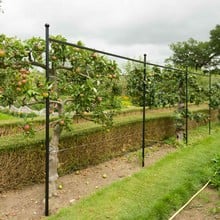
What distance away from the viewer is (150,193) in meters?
3.74

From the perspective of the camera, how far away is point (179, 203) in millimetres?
3531

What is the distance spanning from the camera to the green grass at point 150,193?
3.17 meters

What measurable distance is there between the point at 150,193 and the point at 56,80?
164 centimetres

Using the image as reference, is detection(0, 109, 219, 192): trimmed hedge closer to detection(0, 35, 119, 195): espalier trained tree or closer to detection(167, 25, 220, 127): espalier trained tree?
detection(0, 35, 119, 195): espalier trained tree

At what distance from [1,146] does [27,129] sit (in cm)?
52

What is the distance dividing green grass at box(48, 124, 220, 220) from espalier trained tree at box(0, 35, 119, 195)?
1.87 feet

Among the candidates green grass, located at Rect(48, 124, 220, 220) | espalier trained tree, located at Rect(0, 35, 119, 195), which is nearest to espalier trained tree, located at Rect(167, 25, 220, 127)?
green grass, located at Rect(48, 124, 220, 220)

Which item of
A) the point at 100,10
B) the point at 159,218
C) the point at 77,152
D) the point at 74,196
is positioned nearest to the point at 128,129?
the point at 77,152

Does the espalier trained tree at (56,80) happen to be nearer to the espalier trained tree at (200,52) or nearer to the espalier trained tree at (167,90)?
the espalier trained tree at (167,90)

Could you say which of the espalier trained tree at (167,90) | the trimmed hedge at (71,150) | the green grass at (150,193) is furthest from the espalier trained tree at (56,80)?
the espalier trained tree at (167,90)

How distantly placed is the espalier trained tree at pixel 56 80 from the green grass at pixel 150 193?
1.87 ft

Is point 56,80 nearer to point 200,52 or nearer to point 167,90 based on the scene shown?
point 167,90

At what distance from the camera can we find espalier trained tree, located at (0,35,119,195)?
10.2 feet

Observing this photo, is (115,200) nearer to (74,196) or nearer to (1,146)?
(74,196)
